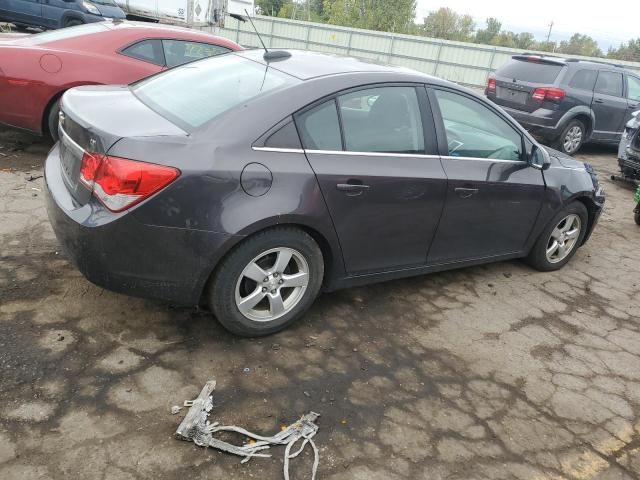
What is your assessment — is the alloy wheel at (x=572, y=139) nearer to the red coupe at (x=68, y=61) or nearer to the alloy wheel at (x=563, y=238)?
the alloy wheel at (x=563, y=238)

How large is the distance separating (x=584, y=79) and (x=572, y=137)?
99cm

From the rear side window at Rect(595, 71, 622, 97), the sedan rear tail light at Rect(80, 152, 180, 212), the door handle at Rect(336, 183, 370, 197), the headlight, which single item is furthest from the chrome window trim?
the headlight

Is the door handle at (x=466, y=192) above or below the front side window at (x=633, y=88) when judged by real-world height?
below

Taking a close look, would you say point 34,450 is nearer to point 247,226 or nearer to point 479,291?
point 247,226

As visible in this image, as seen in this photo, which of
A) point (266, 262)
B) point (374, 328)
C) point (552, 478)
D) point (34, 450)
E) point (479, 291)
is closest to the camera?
point (34, 450)

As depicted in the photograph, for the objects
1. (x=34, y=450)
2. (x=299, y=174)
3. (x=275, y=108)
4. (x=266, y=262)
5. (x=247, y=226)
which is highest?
(x=275, y=108)

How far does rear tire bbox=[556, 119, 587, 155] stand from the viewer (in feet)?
30.1

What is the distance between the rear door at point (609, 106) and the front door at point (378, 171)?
735cm

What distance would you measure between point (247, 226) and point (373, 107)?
3.76 ft

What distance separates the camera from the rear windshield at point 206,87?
3010 mm

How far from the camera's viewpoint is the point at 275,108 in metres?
2.92

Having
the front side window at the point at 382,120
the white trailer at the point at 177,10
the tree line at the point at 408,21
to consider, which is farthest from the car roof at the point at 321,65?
the tree line at the point at 408,21

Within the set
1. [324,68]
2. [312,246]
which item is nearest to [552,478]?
[312,246]

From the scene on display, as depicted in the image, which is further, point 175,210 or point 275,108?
point 275,108
